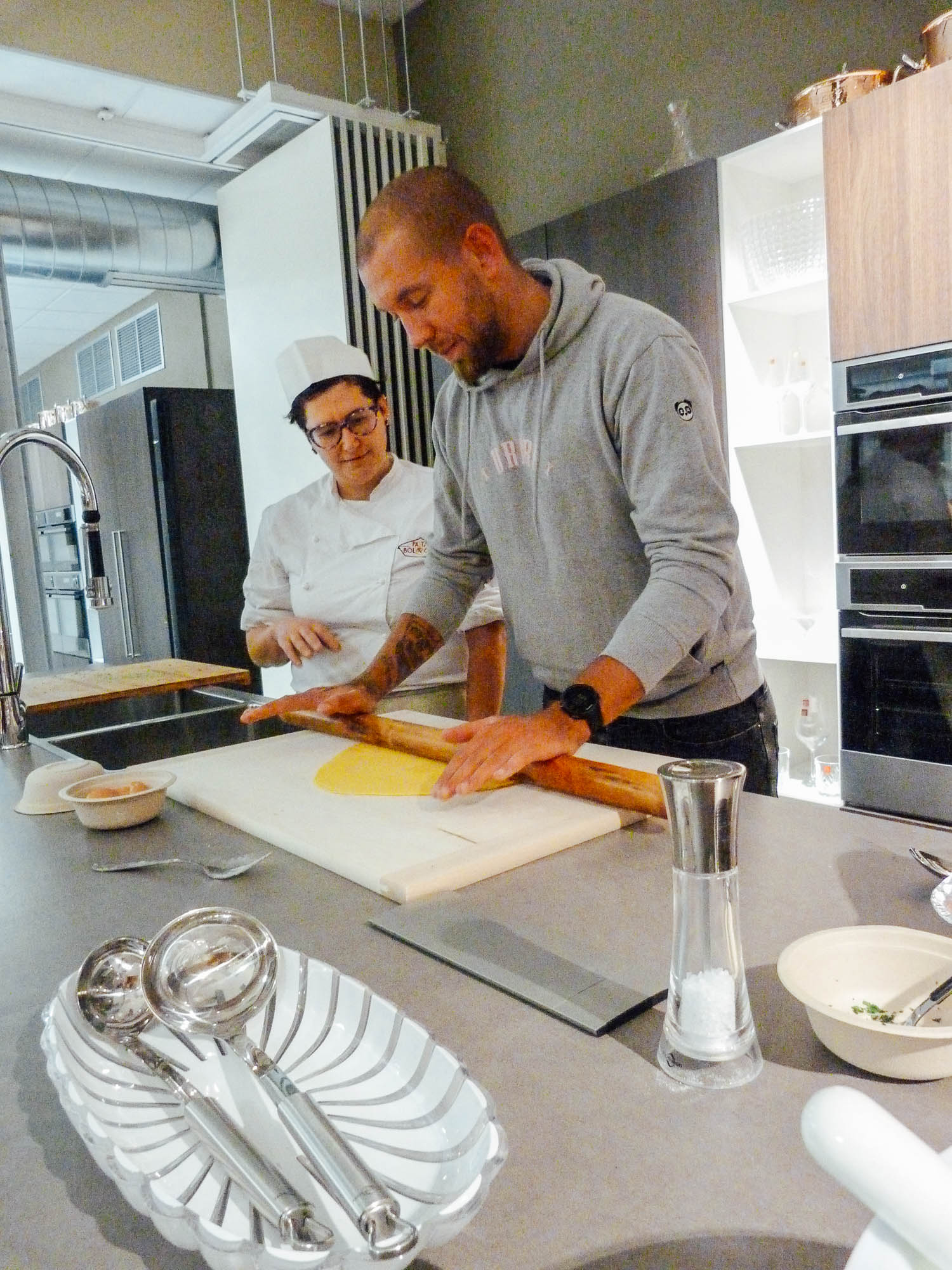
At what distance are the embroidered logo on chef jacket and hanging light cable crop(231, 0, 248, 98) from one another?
237 cm

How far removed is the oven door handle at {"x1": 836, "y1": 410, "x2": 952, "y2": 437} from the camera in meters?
2.07

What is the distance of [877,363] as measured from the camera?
2174mm

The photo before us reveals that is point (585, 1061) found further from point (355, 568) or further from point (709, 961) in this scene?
point (355, 568)

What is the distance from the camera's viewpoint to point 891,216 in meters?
2.10

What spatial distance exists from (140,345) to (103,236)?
223cm

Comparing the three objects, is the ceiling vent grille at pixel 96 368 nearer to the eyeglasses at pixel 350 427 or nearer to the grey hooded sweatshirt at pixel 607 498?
the eyeglasses at pixel 350 427

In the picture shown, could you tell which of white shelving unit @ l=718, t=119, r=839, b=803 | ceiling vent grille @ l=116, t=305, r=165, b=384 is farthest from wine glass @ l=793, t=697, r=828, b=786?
ceiling vent grille @ l=116, t=305, r=165, b=384

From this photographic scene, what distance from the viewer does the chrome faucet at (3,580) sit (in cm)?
158

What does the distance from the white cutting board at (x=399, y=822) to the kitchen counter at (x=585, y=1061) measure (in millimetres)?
21

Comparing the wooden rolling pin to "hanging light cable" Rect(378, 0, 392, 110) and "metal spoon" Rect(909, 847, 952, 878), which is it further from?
"hanging light cable" Rect(378, 0, 392, 110)

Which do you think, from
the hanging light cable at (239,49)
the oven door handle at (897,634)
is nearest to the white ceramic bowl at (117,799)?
the oven door handle at (897,634)

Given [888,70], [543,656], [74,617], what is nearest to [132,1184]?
[543,656]

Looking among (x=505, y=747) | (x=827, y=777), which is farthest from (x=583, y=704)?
(x=827, y=777)

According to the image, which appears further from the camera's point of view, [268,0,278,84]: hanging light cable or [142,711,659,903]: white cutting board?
[268,0,278,84]: hanging light cable
